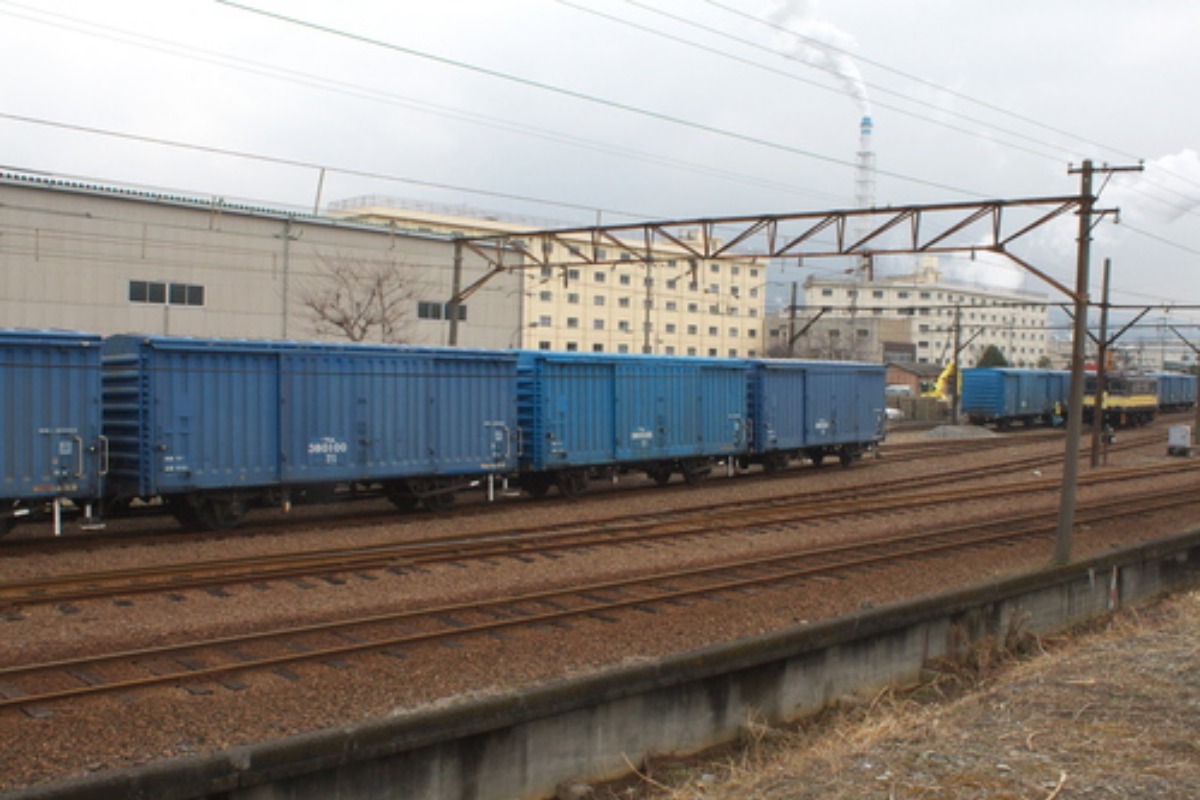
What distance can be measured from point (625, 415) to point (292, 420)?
839 centimetres

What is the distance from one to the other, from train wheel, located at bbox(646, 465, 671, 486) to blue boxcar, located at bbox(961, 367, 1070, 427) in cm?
3317

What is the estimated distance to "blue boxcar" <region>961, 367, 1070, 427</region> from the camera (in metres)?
54.3

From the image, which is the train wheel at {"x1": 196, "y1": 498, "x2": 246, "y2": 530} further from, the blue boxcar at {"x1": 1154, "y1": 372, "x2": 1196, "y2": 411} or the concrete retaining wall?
the blue boxcar at {"x1": 1154, "y1": 372, "x2": 1196, "y2": 411}

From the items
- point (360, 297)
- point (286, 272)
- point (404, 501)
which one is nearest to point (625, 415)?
point (404, 501)

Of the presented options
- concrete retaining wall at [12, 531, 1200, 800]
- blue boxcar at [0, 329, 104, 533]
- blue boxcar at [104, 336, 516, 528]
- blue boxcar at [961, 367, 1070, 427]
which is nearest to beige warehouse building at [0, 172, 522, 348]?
blue boxcar at [104, 336, 516, 528]

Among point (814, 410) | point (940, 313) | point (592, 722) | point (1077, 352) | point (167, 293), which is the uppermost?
point (940, 313)

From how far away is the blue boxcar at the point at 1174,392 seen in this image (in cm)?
7288

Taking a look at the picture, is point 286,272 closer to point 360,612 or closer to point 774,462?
point 774,462

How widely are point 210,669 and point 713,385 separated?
18.8 m

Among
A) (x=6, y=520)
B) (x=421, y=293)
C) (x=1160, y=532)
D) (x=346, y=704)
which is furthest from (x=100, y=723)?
(x=421, y=293)

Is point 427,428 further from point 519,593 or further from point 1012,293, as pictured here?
point 1012,293

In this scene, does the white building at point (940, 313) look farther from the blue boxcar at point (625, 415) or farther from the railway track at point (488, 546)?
the railway track at point (488, 546)

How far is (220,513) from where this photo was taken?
56.8 ft

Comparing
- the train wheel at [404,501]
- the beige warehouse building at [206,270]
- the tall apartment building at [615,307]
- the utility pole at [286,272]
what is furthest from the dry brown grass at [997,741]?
the tall apartment building at [615,307]
